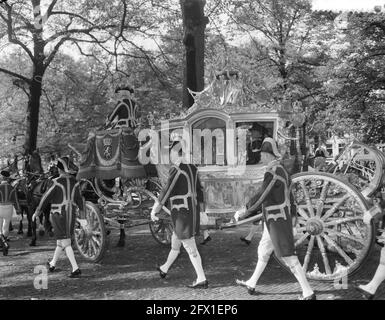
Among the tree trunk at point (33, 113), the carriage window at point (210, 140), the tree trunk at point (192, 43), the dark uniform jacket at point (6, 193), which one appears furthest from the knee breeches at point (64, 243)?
the tree trunk at point (33, 113)

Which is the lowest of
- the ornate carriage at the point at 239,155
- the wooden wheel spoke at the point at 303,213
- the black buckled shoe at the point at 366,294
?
the black buckled shoe at the point at 366,294

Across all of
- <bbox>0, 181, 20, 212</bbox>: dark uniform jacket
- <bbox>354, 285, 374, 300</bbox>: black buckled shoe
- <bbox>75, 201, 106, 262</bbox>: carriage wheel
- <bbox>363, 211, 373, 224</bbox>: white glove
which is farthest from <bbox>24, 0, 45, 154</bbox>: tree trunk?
<bbox>354, 285, 374, 300</bbox>: black buckled shoe

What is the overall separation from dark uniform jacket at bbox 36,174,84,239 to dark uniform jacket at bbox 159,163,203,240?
1.81m

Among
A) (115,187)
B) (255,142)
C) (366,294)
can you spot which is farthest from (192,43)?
(366,294)

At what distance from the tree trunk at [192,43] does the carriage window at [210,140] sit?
312 centimetres

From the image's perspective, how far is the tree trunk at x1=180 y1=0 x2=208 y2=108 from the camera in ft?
36.1

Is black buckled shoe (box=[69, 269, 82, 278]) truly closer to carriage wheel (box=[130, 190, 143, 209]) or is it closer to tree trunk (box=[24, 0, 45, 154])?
carriage wheel (box=[130, 190, 143, 209])

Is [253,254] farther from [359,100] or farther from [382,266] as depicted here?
[359,100]

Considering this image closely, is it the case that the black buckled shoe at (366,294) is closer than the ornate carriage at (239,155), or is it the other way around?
the black buckled shoe at (366,294)

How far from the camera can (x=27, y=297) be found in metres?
6.15

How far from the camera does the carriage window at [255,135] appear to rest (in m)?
7.55

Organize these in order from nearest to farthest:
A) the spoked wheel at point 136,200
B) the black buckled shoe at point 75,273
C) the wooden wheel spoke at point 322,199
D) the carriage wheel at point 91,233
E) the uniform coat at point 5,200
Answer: the wooden wheel spoke at point 322,199 → the black buckled shoe at point 75,273 → the carriage wheel at point 91,233 → the spoked wheel at point 136,200 → the uniform coat at point 5,200

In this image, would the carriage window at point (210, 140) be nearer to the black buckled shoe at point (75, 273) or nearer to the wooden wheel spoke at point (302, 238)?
the wooden wheel spoke at point (302, 238)

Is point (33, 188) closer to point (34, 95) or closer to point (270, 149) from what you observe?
point (270, 149)
